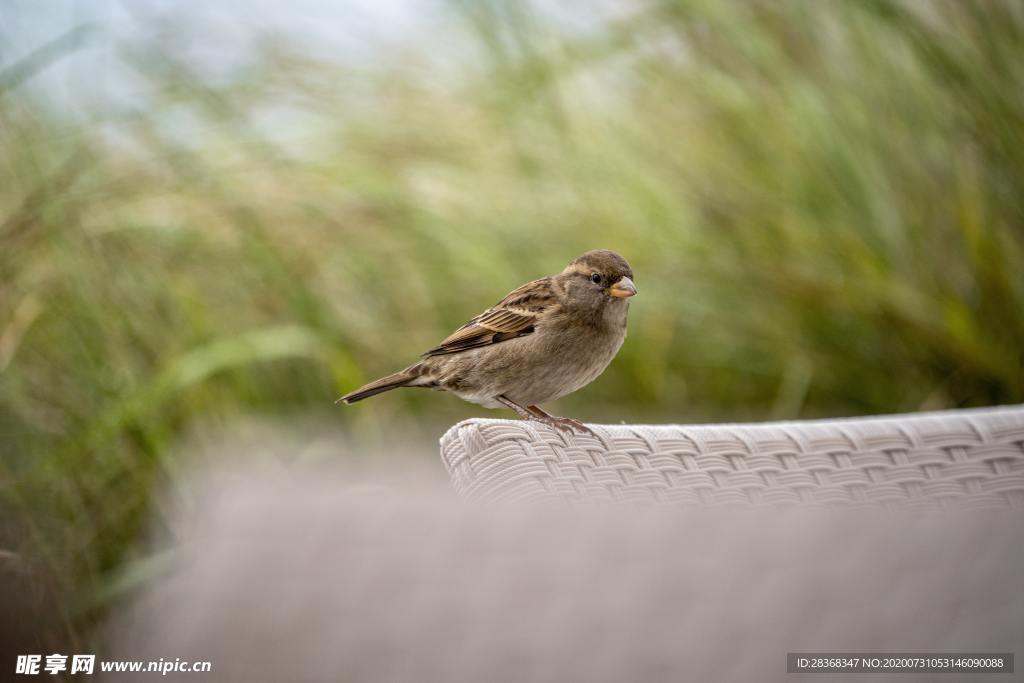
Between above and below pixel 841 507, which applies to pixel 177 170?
above

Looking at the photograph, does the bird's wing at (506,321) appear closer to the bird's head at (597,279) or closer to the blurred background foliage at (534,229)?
the bird's head at (597,279)

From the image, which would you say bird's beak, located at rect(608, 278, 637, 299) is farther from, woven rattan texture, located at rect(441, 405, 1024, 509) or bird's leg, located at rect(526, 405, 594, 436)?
woven rattan texture, located at rect(441, 405, 1024, 509)

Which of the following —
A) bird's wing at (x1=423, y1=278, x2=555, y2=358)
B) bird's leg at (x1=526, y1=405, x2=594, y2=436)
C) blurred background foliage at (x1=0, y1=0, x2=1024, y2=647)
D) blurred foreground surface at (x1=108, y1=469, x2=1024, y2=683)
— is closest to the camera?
blurred foreground surface at (x1=108, y1=469, x2=1024, y2=683)

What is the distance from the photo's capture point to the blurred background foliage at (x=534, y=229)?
2.72 meters

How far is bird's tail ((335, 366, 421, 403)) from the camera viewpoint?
73.5 inches

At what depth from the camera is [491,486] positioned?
46.3 inches

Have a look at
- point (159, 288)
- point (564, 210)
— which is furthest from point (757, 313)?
point (159, 288)

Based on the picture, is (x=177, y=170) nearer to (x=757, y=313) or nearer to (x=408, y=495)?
(x=757, y=313)

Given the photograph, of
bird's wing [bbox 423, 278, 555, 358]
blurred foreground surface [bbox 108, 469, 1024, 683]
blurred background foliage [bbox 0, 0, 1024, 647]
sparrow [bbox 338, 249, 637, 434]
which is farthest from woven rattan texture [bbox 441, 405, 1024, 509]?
blurred background foliage [bbox 0, 0, 1024, 647]

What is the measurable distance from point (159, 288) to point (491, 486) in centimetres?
195

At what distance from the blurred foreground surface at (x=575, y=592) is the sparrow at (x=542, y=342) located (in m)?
0.76

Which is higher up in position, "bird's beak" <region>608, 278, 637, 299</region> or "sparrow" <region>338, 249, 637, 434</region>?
"bird's beak" <region>608, 278, 637, 299</region>

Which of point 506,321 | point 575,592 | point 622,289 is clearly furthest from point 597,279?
point 575,592

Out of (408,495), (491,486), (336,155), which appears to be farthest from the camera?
(336,155)
